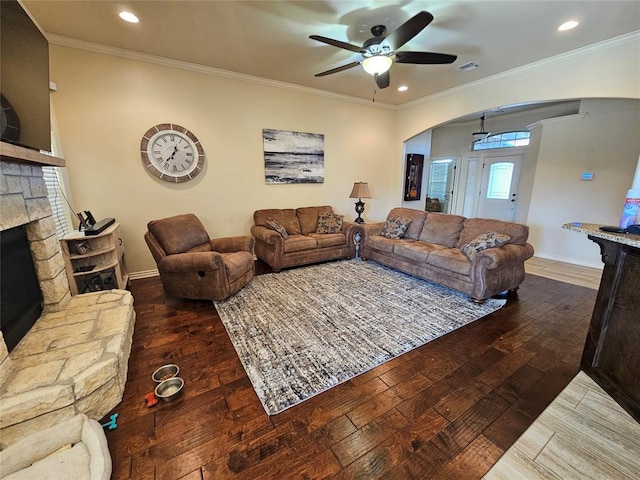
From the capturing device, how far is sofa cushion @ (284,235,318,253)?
12.9 feet

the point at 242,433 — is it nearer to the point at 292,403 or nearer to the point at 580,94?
the point at 292,403

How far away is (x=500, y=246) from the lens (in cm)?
299

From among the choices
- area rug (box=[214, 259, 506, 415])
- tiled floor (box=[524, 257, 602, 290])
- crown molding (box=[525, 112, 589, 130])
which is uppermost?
crown molding (box=[525, 112, 589, 130])

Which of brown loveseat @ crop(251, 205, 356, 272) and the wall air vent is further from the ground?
the wall air vent

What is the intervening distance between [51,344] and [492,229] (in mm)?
4340

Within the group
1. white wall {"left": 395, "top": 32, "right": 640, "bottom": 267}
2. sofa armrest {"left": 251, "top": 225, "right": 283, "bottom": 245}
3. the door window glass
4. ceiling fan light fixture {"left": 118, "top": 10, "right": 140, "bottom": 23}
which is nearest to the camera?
ceiling fan light fixture {"left": 118, "top": 10, "right": 140, "bottom": 23}

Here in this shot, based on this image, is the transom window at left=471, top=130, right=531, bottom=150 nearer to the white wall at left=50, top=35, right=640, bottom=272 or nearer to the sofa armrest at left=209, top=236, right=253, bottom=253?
the white wall at left=50, top=35, right=640, bottom=272

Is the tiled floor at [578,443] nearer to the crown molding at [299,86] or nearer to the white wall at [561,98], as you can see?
the white wall at [561,98]

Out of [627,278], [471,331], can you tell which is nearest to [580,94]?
[627,278]

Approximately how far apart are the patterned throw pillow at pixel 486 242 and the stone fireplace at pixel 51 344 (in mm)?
3431

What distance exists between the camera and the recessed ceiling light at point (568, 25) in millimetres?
2482

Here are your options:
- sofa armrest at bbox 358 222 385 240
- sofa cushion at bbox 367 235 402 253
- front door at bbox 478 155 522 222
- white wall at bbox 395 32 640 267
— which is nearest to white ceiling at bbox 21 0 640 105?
white wall at bbox 395 32 640 267

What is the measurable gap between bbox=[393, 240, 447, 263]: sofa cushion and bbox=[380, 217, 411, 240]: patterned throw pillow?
0.33 meters

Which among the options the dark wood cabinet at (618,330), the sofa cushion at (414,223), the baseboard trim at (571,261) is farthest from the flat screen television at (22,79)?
the baseboard trim at (571,261)
